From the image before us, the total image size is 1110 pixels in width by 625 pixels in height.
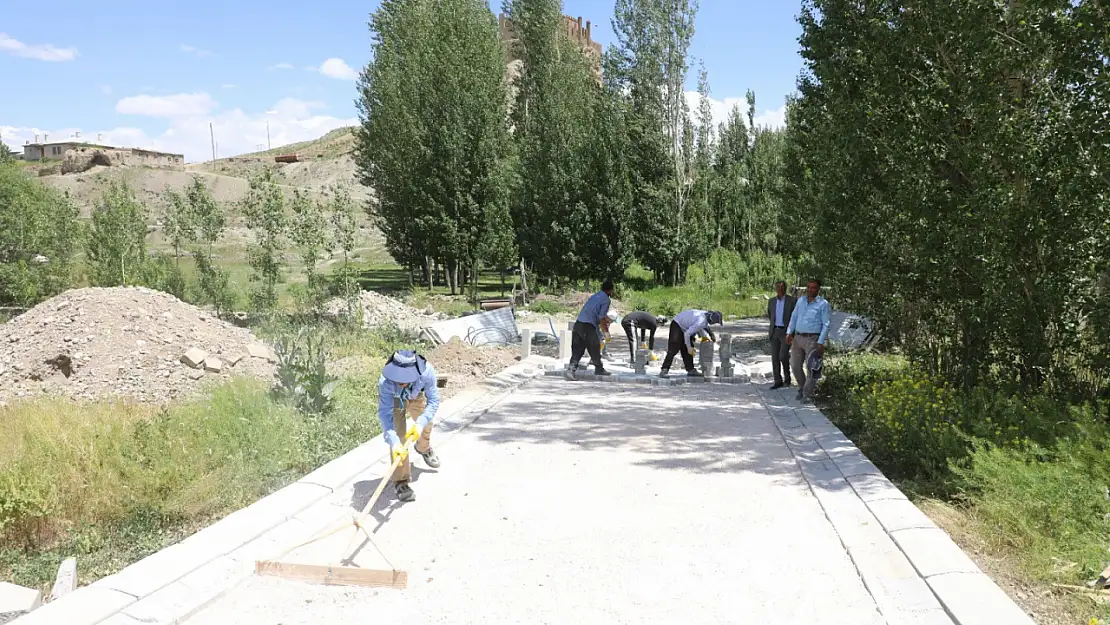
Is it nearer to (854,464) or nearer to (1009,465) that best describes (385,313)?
(854,464)

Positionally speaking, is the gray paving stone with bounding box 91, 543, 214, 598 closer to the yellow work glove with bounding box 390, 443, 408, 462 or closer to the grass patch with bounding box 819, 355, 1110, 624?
the yellow work glove with bounding box 390, 443, 408, 462

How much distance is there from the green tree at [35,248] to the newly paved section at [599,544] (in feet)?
68.2

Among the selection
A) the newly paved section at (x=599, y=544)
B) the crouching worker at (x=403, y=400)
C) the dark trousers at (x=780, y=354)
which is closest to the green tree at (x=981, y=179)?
the dark trousers at (x=780, y=354)

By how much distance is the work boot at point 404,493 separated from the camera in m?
6.10

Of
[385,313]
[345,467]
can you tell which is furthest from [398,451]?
[385,313]

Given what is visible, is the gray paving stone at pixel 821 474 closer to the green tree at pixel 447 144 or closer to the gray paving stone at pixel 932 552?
the gray paving stone at pixel 932 552

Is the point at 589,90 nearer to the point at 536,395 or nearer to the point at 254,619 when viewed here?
the point at 536,395

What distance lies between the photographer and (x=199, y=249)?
2003 centimetres

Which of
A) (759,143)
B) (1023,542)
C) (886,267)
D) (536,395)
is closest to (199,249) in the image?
(536,395)

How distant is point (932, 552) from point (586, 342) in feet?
26.5

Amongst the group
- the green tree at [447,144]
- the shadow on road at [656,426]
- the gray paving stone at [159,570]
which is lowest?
the shadow on road at [656,426]

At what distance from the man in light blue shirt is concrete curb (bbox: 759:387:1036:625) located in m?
2.76

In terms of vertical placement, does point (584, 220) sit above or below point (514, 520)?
above

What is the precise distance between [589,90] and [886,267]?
2705 cm
